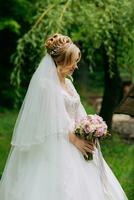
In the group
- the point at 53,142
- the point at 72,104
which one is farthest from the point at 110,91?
the point at 53,142

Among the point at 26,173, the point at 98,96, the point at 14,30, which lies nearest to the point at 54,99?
the point at 26,173

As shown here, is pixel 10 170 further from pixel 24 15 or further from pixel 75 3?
pixel 24 15

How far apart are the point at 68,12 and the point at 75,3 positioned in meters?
0.33

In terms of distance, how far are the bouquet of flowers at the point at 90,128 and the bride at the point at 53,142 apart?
92mm

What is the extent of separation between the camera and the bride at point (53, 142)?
727cm

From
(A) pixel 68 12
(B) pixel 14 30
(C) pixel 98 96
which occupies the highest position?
(A) pixel 68 12

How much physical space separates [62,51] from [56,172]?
112 centimetres

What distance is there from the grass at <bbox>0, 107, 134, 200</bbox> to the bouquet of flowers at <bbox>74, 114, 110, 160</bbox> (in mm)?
2366

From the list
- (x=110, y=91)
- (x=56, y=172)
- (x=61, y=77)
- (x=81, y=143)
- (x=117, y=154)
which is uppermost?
(x=61, y=77)

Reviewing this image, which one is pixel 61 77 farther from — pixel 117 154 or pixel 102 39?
pixel 117 154

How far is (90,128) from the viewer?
719 cm

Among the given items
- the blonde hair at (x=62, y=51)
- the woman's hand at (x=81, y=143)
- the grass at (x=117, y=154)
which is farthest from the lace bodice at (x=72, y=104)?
the grass at (x=117, y=154)

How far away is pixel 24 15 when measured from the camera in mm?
19953

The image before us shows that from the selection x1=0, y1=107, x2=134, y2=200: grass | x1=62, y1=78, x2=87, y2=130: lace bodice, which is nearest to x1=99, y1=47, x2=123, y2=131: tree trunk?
x1=0, y1=107, x2=134, y2=200: grass
